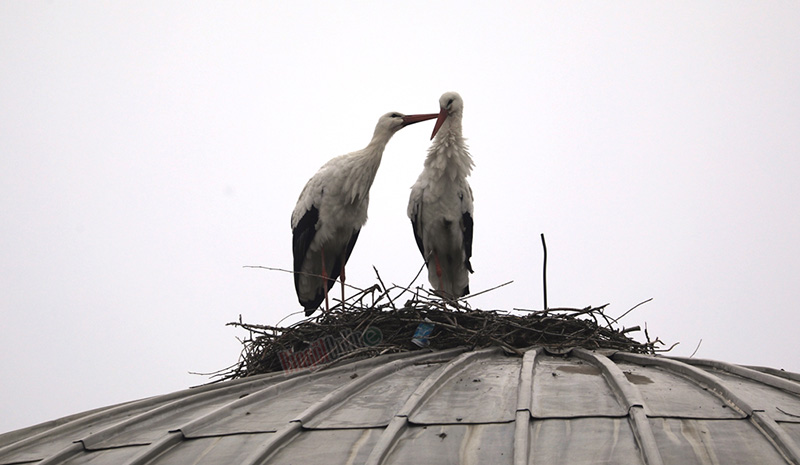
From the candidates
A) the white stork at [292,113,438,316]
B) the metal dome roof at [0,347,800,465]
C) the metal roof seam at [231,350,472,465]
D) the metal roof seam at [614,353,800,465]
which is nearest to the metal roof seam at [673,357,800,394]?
the metal dome roof at [0,347,800,465]

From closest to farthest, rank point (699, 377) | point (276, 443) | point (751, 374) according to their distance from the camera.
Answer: point (276, 443) < point (699, 377) < point (751, 374)

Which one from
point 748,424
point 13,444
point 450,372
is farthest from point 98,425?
point 748,424

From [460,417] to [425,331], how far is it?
1.71 meters

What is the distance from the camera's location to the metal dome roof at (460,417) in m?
3.94

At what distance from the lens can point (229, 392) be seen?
582 cm

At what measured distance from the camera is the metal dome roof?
3939 mm

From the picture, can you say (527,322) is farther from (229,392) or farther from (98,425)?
(98,425)

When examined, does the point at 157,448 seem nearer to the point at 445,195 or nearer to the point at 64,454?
the point at 64,454

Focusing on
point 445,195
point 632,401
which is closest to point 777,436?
point 632,401

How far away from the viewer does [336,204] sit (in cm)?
998

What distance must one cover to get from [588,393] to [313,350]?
86.8 inches

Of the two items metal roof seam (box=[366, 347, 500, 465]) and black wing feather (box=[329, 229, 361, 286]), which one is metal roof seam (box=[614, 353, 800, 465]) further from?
black wing feather (box=[329, 229, 361, 286])

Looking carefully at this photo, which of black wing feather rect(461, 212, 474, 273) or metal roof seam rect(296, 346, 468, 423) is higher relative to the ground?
black wing feather rect(461, 212, 474, 273)

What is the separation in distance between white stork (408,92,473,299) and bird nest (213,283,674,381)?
11.3 feet
